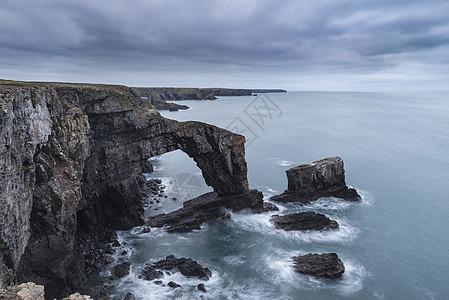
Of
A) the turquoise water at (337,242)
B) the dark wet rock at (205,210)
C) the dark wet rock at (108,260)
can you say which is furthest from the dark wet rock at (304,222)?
the dark wet rock at (108,260)

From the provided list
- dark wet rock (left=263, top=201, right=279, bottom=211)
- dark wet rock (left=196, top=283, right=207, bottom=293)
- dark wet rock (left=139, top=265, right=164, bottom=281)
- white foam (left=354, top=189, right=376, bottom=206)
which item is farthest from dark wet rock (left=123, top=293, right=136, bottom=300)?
white foam (left=354, top=189, right=376, bottom=206)

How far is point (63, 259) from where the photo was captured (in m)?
24.6

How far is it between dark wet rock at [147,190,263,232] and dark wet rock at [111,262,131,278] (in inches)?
369

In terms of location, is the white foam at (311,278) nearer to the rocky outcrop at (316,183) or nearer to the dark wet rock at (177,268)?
the dark wet rock at (177,268)

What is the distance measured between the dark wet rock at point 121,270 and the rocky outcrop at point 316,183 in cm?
2866

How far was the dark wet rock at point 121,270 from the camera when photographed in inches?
1168

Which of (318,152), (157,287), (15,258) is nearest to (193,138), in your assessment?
(157,287)

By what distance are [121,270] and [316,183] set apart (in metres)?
35.9

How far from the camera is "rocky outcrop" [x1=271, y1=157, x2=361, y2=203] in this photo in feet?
165

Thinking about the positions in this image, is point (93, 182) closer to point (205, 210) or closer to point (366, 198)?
point (205, 210)

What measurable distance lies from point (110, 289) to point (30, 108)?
719 inches

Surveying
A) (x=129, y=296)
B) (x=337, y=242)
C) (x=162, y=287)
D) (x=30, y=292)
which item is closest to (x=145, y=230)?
(x=162, y=287)

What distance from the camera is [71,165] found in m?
25.5

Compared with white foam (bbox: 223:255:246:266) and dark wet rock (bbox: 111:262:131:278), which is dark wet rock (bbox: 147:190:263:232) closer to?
white foam (bbox: 223:255:246:266)
